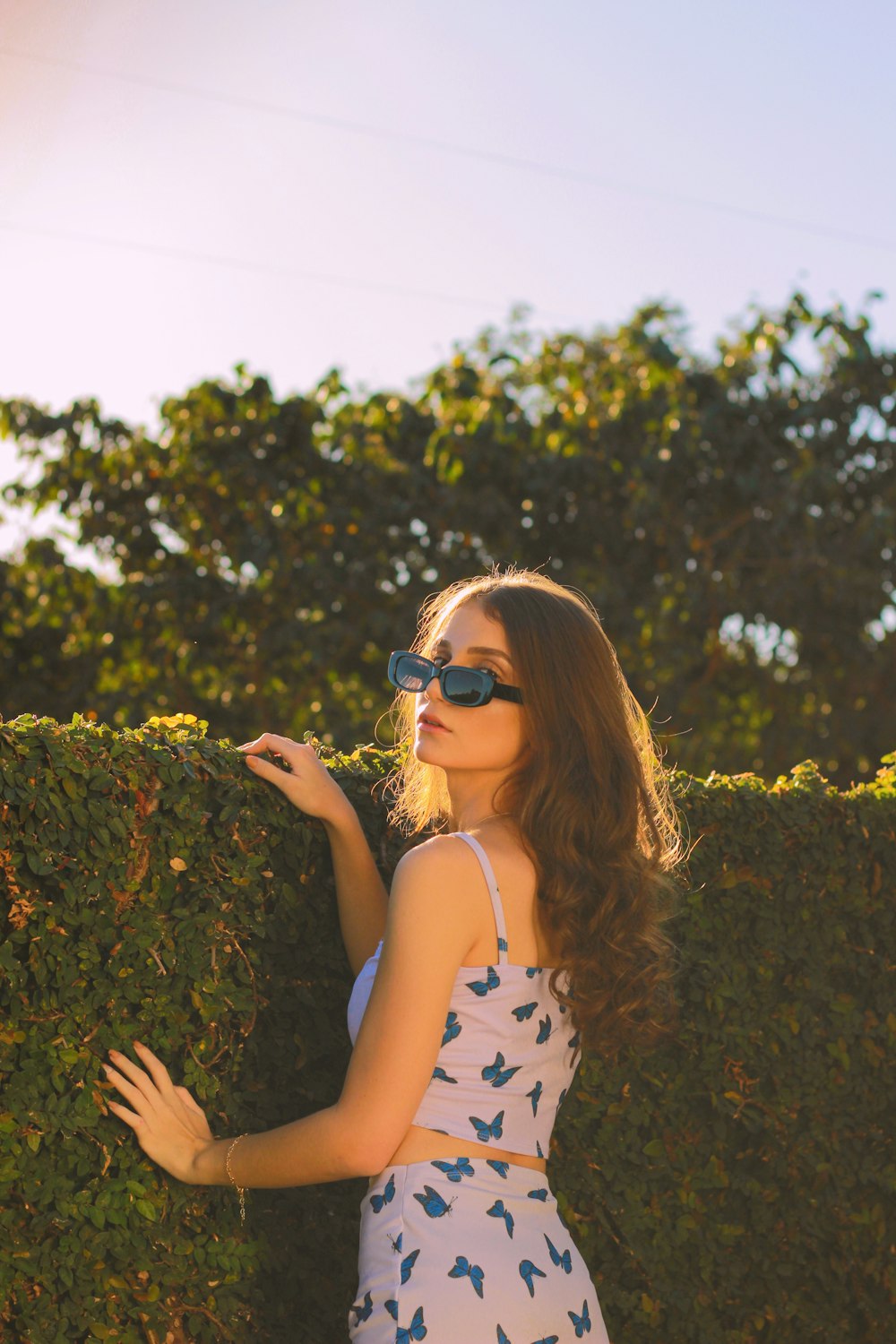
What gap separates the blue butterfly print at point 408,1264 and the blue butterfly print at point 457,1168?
0.44ft

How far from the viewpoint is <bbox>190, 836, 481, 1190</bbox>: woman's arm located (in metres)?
2.24

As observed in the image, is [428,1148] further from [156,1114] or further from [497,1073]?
[156,1114]

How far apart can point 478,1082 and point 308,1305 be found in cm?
91

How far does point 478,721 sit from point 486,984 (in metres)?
0.54

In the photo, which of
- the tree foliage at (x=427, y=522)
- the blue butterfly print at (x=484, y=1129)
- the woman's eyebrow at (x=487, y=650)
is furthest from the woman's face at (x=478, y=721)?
the tree foliage at (x=427, y=522)

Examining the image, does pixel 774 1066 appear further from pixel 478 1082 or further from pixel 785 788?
pixel 478 1082

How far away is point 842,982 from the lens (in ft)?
13.6

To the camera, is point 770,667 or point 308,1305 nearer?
point 308,1305

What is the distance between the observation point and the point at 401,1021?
223cm

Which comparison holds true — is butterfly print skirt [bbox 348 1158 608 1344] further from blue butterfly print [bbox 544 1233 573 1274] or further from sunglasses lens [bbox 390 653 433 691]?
sunglasses lens [bbox 390 653 433 691]

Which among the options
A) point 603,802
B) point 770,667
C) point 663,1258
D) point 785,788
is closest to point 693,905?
point 785,788

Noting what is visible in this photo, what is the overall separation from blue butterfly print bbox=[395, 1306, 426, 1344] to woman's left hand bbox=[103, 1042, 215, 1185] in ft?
1.81

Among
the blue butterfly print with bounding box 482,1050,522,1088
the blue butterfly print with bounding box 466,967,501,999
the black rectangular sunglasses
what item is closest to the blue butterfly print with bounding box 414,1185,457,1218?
the blue butterfly print with bounding box 482,1050,522,1088

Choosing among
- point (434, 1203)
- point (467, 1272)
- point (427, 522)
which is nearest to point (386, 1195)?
point (434, 1203)
